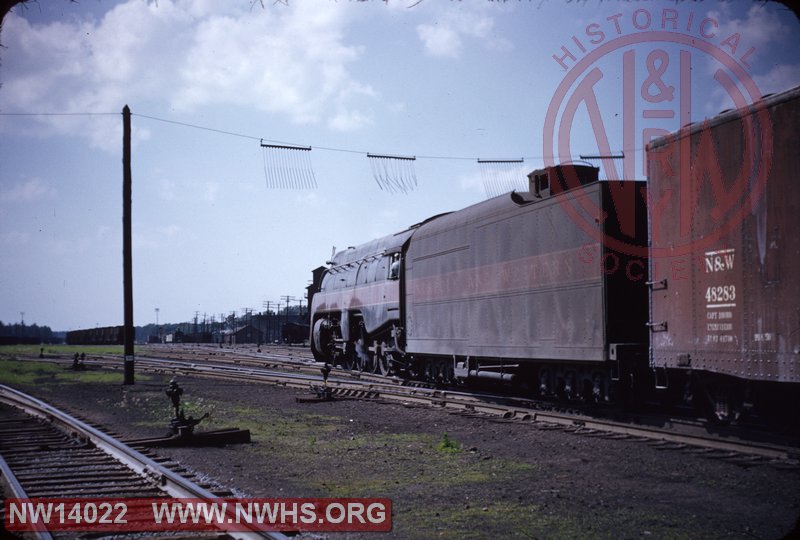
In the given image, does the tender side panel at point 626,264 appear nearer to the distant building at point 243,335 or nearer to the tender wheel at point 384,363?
Result: the tender wheel at point 384,363

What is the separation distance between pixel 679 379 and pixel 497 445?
9.87 ft

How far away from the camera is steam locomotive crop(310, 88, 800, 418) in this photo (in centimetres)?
783

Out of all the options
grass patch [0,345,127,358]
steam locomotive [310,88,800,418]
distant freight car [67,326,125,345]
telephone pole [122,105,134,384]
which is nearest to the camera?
steam locomotive [310,88,800,418]

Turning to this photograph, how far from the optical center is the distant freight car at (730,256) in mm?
7598

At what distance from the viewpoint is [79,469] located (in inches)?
289

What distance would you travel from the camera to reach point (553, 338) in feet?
39.5

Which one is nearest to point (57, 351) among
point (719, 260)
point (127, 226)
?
point (127, 226)

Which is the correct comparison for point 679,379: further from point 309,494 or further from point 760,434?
point 309,494

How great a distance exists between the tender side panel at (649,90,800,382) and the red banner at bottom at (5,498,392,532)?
4704 mm

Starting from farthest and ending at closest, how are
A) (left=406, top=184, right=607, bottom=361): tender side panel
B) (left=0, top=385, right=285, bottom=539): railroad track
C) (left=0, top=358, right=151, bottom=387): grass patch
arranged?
(left=0, top=358, right=151, bottom=387): grass patch < (left=406, top=184, right=607, bottom=361): tender side panel < (left=0, top=385, right=285, bottom=539): railroad track

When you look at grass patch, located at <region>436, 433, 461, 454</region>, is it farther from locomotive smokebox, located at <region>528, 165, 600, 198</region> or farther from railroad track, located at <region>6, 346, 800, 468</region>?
locomotive smokebox, located at <region>528, 165, 600, 198</region>

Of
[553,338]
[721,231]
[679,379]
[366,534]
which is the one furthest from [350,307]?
[366,534]

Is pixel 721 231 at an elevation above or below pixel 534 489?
above

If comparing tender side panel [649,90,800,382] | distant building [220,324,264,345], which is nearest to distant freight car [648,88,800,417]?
tender side panel [649,90,800,382]
